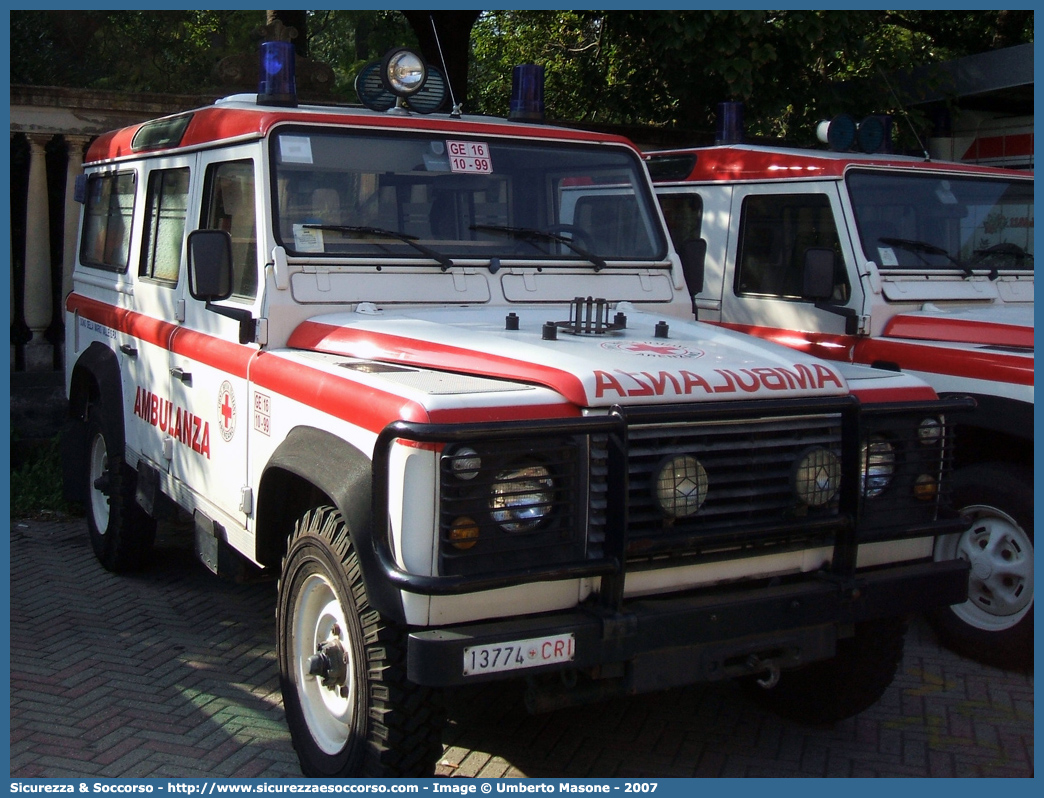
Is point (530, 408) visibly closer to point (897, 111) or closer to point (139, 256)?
point (139, 256)

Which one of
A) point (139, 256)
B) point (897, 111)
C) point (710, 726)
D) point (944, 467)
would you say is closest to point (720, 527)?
point (944, 467)

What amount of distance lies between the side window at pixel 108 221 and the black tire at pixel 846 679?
→ 383 centimetres

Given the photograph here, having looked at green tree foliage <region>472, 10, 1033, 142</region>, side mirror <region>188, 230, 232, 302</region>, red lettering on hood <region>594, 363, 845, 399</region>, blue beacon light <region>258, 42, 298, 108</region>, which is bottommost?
red lettering on hood <region>594, 363, 845, 399</region>

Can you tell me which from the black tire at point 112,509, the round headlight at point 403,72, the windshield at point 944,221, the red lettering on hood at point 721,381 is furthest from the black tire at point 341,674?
the windshield at point 944,221

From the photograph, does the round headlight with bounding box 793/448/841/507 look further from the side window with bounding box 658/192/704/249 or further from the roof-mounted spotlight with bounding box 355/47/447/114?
the side window with bounding box 658/192/704/249

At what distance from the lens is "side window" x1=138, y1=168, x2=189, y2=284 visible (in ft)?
16.2

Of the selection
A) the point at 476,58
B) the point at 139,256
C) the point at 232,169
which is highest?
the point at 476,58

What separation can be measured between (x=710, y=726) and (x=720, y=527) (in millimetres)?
1304

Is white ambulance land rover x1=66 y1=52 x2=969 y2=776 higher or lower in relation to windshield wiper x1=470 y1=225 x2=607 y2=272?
lower

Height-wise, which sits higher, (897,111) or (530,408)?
(897,111)

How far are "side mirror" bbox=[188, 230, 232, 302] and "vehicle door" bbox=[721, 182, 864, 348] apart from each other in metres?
2.79

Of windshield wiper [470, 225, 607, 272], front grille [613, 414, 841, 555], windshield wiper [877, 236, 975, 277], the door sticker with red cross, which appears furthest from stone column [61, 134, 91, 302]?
front grille [613, 414, 841, 555]

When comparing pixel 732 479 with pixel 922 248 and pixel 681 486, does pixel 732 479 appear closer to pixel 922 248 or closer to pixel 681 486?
pixel 681 486

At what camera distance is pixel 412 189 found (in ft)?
14.2
